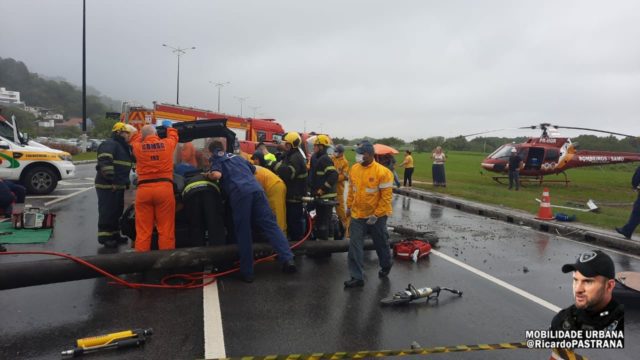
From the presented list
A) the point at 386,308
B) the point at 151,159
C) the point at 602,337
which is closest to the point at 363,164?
the point at 386,308

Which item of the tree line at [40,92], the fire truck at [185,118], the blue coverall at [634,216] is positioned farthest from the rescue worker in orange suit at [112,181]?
the tree line at [40,92]

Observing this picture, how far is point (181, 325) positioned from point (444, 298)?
3016 millimetres

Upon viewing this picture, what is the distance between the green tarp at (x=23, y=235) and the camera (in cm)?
699

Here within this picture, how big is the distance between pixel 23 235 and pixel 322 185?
17.2ft

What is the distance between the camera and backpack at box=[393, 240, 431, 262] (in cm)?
684

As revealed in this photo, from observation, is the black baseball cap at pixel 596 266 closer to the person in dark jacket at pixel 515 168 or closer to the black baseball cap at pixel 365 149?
the black baseball cap at pixel 365 149

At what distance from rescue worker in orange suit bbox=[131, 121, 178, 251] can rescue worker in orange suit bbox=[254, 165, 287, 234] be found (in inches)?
51.1

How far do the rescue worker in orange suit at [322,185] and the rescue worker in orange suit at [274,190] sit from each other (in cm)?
62

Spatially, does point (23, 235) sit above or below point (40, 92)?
below

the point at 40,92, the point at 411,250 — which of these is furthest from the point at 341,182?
the point at 40,92

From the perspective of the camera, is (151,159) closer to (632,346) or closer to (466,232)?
(632,346)

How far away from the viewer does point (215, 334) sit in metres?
3.94

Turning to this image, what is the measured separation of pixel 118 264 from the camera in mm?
4965

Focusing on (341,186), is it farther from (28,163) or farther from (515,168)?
(515,168)
